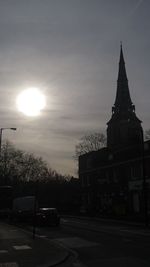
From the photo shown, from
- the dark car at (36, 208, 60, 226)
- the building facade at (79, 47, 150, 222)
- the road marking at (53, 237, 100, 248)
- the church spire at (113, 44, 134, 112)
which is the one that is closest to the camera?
the road marking at (53, 237, 100, 248)

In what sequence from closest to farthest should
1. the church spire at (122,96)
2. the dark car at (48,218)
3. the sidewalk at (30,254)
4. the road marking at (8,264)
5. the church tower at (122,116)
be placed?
the road marking at (8,264) → the sidewalk at (30,254) → the dark car at (48,218) → the church tower at (122,116) → the church spire at (122,96)

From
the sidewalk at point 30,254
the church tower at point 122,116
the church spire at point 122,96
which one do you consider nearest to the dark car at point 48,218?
the sidewalk at point 30,254

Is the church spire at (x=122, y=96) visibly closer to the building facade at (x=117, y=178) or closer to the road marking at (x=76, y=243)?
the building facade at (x=117, y=178)

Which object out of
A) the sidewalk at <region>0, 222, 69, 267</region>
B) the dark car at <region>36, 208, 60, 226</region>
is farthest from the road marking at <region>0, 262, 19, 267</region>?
the dark car at <region>36, 208, 60, 226</region>

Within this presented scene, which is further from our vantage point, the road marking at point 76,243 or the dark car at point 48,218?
the dark car at point 48,218

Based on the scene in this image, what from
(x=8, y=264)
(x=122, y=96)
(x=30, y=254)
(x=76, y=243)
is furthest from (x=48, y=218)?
(x=122, y=96)

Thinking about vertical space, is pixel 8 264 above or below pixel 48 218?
below

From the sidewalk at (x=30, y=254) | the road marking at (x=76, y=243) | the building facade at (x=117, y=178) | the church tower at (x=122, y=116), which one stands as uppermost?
the church tower at (x=122, y=116)

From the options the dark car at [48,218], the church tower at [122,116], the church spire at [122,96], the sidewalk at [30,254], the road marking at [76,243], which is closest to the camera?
the sidewalk at [30,254]

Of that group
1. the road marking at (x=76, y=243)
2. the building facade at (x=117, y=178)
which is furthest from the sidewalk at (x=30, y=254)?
the building facade at (x=117, y=178)

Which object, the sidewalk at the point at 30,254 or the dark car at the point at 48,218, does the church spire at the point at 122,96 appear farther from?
the sidewalk at the point at 30,254

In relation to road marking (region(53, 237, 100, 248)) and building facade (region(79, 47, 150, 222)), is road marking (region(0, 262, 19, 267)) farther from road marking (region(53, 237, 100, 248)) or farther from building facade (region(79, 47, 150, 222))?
building facade (region(79, 47, 150, 222))

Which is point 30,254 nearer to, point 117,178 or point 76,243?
point 76,243

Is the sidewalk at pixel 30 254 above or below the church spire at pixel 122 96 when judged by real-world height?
below
